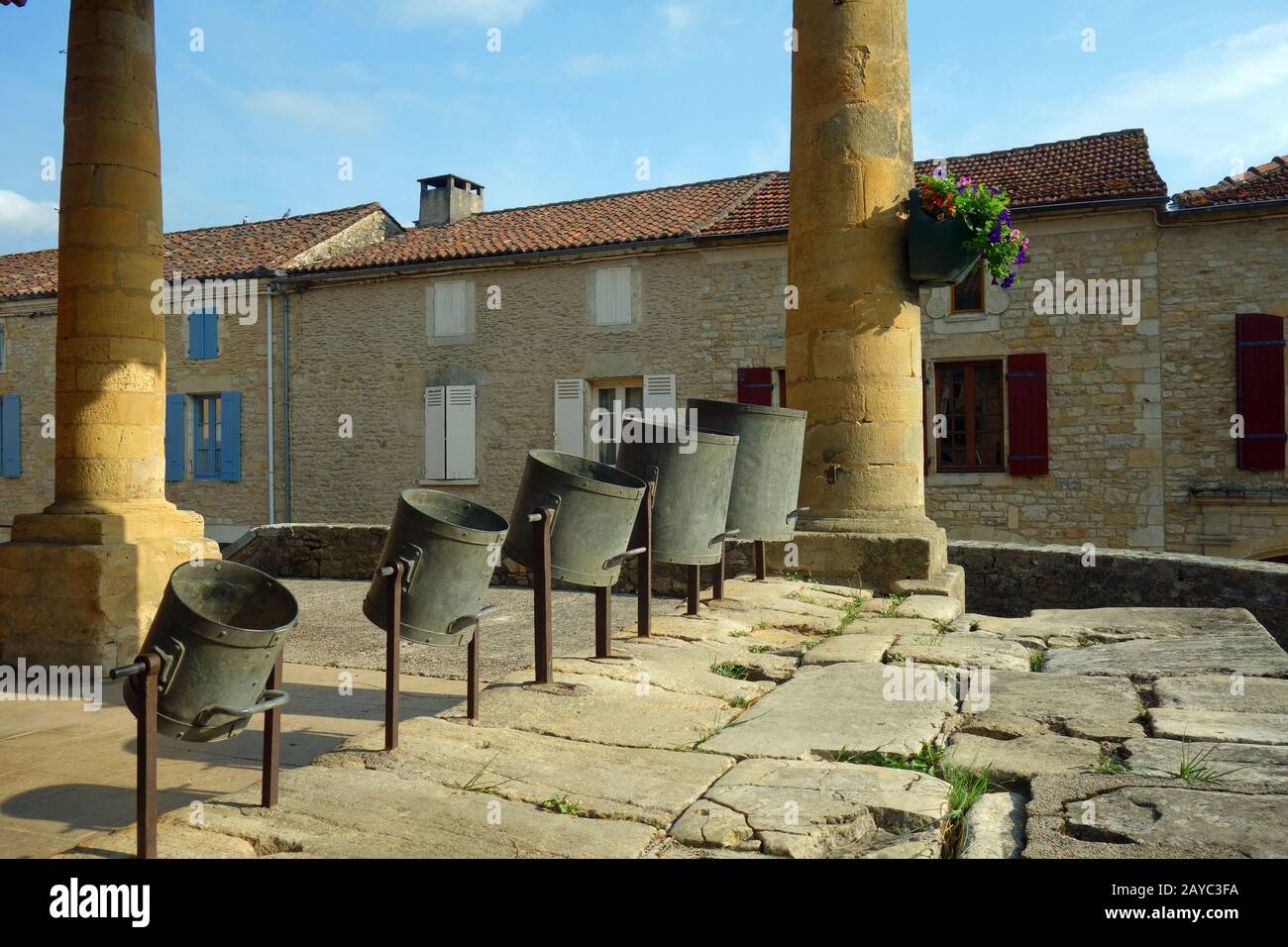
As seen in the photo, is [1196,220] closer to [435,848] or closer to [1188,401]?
[1188,401]

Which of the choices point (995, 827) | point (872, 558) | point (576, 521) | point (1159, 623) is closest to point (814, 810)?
point (995, 827)

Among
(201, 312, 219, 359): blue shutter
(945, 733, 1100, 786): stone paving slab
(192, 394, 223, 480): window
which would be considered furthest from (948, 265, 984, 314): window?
(201, 312, 219, 359): blue shutter

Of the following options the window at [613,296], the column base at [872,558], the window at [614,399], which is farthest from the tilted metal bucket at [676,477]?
the window at [613,296]

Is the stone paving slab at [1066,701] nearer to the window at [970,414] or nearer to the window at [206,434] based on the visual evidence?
the window at [970,414]

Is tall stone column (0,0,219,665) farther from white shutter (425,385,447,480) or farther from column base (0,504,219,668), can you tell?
white shutter (425,385,447,480)

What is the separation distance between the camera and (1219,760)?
291cm

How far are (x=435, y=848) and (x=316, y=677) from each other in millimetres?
3349

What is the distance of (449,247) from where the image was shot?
59.3 ft

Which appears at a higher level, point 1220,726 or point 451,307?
point 451,307

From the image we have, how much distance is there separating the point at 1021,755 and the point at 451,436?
15.0 metres

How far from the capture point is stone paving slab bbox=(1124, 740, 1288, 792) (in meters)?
2.75

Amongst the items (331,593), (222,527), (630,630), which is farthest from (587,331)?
(630,630)

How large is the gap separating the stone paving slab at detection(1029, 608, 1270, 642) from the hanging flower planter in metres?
2.17

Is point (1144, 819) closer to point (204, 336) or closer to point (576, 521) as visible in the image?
point (576, 521)
